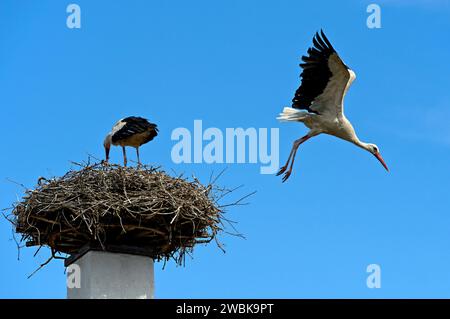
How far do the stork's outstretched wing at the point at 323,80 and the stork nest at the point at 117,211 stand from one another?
6.86ft

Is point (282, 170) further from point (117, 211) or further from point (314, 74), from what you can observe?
point (117, 211)

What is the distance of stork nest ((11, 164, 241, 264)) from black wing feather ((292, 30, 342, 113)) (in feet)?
6.82

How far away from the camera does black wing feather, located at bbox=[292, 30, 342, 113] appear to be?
10789mm

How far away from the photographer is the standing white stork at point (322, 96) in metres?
10.9

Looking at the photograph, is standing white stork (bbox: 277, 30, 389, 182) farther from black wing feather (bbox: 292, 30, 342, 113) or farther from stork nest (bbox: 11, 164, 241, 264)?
stork nest (bbox: 11, 164, 241, 264)

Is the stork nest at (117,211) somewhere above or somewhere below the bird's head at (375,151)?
below

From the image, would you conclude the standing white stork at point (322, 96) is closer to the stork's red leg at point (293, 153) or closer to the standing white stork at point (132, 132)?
the stork's red leg at point (293, 153)

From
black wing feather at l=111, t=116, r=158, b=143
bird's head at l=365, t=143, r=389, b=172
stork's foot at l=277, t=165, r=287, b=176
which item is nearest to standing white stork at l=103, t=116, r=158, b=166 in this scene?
black wing feather at l=111, t=116, r=158, b=143

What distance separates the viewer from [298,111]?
11.6 metres

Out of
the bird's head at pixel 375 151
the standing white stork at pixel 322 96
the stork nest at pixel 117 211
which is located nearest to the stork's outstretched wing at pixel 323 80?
the standing white stork at pixel 322 96
